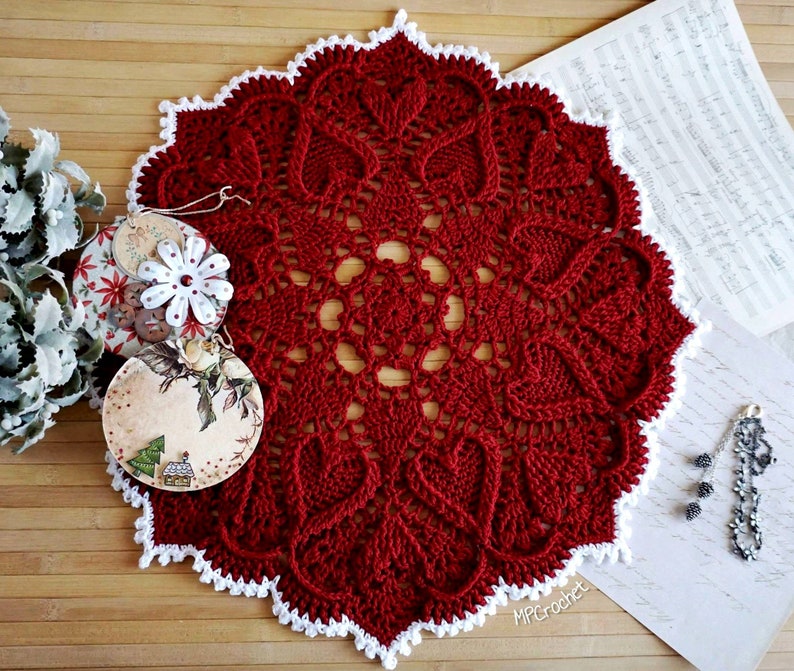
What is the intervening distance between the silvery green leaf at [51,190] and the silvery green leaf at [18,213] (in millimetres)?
14

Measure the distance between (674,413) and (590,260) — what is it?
0.22m

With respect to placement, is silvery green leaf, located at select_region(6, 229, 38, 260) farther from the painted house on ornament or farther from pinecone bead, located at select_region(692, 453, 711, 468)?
pinecone bead, located at select_region(692, 453, 711, 468)

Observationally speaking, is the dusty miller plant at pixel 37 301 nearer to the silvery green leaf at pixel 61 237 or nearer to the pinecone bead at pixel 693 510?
the silvery green leaf at pixel 61 237

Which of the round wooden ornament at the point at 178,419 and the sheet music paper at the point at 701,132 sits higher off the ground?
the sheet music paper at the point at 701,132

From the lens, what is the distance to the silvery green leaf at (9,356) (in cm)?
70

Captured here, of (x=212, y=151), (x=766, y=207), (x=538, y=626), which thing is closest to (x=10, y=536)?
(x=212, y=151)

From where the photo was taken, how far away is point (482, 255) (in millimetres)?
846

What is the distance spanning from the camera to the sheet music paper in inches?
34.8

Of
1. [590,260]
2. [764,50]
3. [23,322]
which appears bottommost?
[23,322]

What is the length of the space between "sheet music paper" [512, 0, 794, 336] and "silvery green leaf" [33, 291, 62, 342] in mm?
635

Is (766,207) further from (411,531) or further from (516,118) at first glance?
(411,531)
